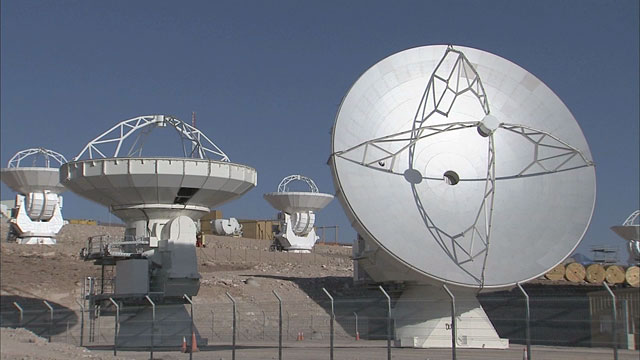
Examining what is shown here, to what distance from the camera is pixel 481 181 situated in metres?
28.8

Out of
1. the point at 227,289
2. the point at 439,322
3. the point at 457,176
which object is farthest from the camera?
the point at 227,289

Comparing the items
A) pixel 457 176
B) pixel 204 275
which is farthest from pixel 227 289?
pixel 457 176

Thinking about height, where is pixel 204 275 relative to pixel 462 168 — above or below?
below

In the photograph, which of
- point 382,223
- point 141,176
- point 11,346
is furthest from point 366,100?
point 11,346

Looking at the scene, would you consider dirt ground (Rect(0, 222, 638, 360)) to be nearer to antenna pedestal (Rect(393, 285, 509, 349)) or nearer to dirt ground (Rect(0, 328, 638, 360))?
dirt ground (Rect(0, 328, 638, 360))

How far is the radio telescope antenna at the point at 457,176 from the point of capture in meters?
27.3

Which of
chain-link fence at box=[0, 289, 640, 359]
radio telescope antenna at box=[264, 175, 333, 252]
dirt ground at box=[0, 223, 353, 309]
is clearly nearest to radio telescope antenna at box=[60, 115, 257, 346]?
chain-link fence at box=[0, 289, 640, 359]

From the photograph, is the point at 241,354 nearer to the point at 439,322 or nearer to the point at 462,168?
the point at 439,322

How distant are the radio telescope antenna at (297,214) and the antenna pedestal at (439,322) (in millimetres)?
40080

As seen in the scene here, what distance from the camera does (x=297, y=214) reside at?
233 ft

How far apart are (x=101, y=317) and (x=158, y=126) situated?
8638 millimetres

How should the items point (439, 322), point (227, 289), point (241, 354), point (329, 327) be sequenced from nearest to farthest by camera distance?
point (241, 354) < point (439, 322) < point (329, 327) < point (227, 289)

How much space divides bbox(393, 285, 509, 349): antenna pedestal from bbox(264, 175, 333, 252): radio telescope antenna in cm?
4008

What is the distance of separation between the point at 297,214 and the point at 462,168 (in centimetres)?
4283
